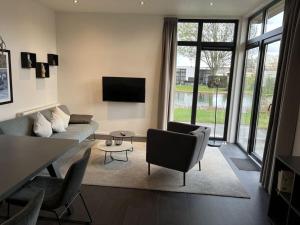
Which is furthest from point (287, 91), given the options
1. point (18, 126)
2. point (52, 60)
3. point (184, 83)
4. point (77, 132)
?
point (52, 60)

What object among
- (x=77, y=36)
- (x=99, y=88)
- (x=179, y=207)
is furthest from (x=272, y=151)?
(x=77, y=36)

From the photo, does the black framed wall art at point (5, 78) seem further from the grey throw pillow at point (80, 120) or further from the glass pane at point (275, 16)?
the glass pane at point (275, 16)

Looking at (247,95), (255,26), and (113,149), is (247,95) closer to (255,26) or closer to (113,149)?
(255,26)

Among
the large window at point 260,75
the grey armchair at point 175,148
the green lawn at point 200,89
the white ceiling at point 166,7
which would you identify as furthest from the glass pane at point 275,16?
the grey armchair at point 175,148

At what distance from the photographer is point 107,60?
568 centimetres

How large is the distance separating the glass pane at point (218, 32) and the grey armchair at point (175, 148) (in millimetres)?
2806

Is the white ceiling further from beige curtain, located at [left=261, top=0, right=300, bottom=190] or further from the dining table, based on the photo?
the dining table

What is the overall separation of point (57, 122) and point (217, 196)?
9.96 ft

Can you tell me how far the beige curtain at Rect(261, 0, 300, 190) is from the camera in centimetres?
282

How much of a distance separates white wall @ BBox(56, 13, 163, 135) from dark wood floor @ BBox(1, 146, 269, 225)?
2.78 metres

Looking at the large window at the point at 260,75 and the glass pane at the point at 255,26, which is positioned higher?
the glass pane at the point at 255,26

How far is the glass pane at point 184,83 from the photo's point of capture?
18.6 ft

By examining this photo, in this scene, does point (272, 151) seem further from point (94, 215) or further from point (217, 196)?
point (94, 215)

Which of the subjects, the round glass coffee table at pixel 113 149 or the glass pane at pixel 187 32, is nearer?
the round glass coffee table at pixel 113 149
